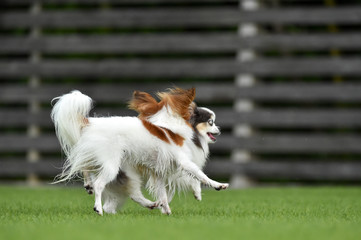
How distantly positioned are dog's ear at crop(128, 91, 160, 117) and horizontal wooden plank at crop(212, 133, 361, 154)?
3.73 m

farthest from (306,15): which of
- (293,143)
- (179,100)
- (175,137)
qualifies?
(175,137)

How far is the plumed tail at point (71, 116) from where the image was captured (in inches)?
201

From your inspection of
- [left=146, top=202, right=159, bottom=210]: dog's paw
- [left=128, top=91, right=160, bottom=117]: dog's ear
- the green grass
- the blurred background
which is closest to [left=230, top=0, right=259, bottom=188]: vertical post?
the blurred background

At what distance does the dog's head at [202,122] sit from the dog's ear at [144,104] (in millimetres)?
308

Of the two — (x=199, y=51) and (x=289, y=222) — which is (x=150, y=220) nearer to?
(x=289, y=222)

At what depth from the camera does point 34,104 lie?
32.8 feet

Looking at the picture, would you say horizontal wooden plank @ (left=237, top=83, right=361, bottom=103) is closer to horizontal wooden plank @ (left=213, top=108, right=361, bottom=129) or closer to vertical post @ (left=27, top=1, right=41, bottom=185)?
horizontal wooden plank @ (left=213, top=108, right=361, bottom=129)

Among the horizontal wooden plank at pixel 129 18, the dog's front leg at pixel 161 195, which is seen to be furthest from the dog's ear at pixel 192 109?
the horizontal wooden plank at pixel 129 18

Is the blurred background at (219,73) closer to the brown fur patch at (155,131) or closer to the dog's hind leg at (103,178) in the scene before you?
the brown fur patch at (155,131)

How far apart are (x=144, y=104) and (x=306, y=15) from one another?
4.32 metres

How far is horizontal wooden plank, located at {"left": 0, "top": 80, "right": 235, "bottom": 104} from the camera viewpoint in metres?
9.38

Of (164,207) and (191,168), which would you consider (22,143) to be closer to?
(164,207)

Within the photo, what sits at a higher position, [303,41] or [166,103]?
[303,41]

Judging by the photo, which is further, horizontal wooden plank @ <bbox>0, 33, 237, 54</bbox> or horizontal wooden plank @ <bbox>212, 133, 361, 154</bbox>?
horizontal wooden plank @ <bbox>0, 33, 237, 54</bbox>
